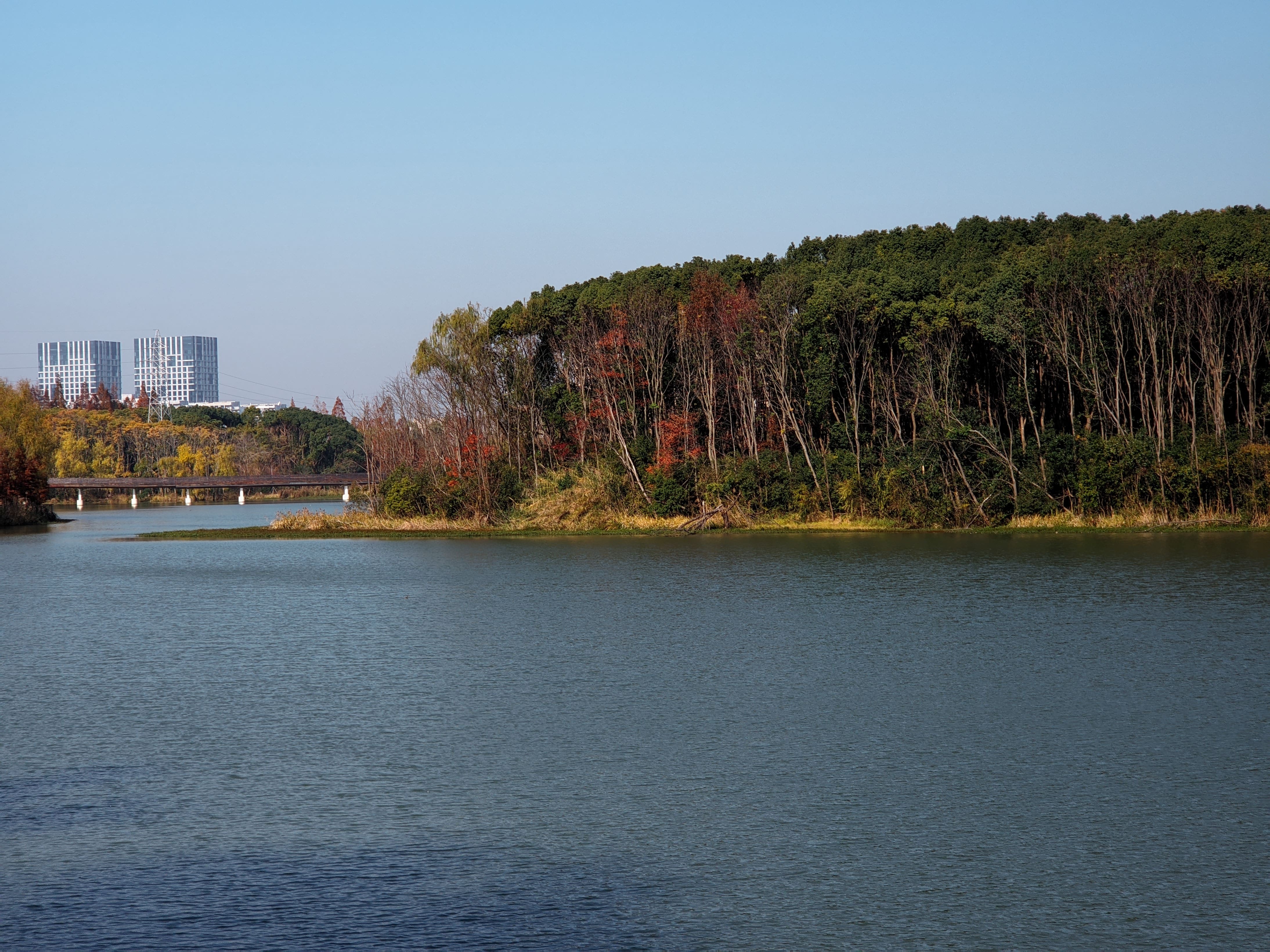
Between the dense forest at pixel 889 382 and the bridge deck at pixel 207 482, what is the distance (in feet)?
159

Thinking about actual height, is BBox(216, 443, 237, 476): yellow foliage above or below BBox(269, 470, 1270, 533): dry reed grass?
above

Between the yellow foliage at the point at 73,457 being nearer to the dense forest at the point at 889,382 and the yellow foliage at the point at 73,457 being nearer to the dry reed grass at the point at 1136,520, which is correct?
the dense forest at the point at 889,382

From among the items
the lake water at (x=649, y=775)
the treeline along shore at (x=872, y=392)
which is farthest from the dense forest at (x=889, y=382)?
the lake water at (x=649, y=775)

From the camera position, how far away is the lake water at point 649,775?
A: 834 cm

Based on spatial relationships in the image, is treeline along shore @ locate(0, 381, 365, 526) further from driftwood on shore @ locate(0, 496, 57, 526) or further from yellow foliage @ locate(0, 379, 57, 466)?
Answer: driftwood on shore @ locate(0, 496, 57, 526)

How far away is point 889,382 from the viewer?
4975 centimetres

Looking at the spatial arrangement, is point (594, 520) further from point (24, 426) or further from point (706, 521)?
point (24, 426)

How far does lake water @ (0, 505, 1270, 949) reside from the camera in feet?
27.3

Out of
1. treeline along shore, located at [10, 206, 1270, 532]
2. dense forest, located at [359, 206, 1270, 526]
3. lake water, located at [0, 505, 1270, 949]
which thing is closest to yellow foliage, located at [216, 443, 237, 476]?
treeline along shore, located at [10, 206, 1270, 532]

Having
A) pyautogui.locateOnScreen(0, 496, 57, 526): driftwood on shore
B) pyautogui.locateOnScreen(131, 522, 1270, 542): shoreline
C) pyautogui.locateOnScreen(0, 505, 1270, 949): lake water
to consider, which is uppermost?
pyautogui.locateOnScreen(0, 496, 57, 526): driftwood on shore

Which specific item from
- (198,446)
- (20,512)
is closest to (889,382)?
(20,512)

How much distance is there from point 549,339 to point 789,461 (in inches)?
606

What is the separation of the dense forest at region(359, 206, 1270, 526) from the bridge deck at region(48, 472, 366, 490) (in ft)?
159

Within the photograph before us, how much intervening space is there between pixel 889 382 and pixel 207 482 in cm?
7736
